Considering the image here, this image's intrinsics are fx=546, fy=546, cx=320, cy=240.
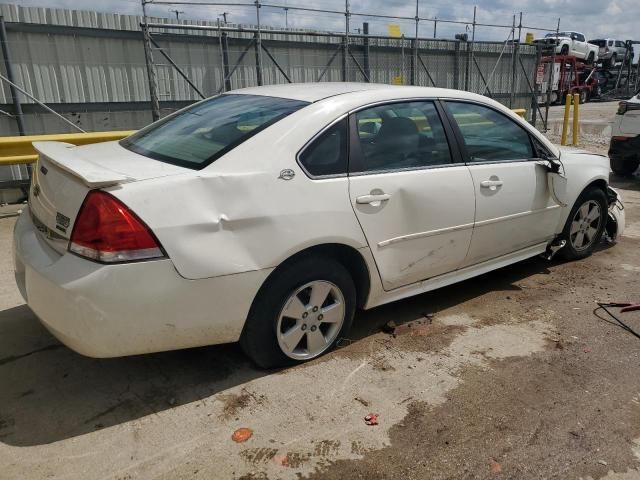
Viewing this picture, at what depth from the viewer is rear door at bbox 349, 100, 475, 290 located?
3.24m

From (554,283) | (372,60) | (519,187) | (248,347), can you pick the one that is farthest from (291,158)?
(372,60)

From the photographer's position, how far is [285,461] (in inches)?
98.0

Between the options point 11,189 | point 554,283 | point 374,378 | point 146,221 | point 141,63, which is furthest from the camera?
point 141,63

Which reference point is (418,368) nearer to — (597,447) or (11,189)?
(597,447)

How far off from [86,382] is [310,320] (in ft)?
4.25

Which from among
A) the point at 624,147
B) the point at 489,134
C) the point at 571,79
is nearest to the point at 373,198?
the point at 489,134

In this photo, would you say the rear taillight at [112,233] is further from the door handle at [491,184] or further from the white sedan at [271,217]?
the door handle at [491,184]

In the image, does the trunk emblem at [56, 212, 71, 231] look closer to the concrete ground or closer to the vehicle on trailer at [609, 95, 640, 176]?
the concrete ground

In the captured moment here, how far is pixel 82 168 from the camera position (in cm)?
264

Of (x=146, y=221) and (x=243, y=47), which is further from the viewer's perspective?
(x=243, y=47)

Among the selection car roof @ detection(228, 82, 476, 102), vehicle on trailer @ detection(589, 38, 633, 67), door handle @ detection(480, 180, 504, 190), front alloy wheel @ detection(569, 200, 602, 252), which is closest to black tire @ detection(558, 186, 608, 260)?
front alloy wheel @ detection(569, 200, 602, 252)

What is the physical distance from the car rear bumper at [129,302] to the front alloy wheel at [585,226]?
135 inches

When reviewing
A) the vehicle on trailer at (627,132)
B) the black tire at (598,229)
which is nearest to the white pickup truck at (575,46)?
the vehicle on trailer at (627,132)

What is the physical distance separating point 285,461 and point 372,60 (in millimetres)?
10356
